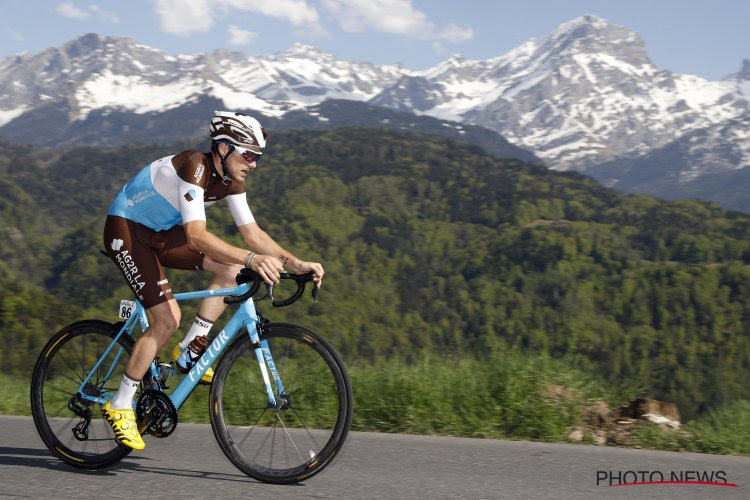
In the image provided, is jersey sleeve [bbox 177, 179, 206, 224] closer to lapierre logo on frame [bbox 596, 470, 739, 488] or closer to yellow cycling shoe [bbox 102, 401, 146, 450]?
yellow cycling shoe [bbox 102, 401, 146, 450]

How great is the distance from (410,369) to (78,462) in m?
2.80

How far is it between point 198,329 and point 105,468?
91cm

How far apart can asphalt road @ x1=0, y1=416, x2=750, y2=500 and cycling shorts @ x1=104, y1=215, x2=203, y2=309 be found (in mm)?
943

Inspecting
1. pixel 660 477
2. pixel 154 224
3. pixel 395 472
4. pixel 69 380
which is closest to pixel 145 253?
pixel 154 224

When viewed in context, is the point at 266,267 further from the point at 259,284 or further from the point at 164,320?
the point at 164,320

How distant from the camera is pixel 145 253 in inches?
169

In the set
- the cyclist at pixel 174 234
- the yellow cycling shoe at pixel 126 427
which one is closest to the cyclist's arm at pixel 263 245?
the cyclist at pixel 174 234

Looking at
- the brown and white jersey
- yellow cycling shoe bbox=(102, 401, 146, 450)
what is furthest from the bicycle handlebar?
yellow cycling shoe bbox=(102, 401, 146, 450)

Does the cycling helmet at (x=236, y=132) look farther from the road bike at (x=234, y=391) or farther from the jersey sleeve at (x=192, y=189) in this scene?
the road bike at (x=234, y=391)

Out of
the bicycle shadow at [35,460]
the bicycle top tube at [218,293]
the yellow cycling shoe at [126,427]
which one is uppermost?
the bicycle top tube at [218,293]

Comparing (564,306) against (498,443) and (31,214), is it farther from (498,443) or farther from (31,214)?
(498,443)

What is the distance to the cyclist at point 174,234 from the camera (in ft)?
13.3

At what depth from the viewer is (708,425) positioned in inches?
221

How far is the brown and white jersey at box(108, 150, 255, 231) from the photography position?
3.98 m
